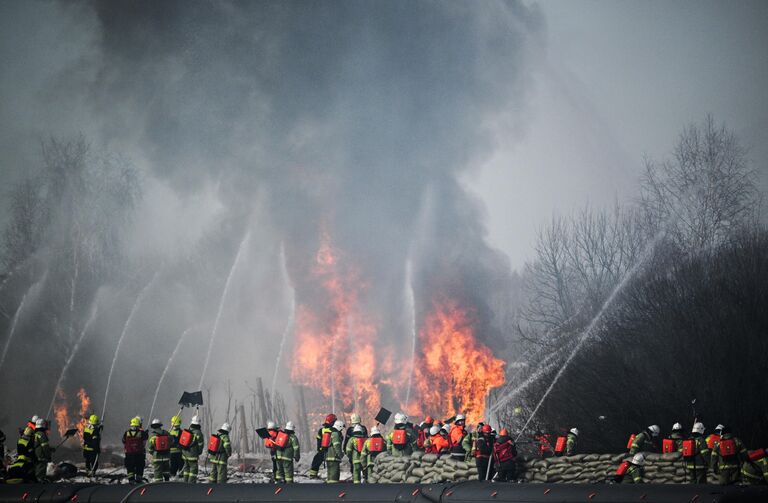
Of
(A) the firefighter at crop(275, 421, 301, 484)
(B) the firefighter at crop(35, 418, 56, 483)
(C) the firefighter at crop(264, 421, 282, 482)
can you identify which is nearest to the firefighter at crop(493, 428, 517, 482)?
(A) the firefighter at crop(275, 421, 301, 484)

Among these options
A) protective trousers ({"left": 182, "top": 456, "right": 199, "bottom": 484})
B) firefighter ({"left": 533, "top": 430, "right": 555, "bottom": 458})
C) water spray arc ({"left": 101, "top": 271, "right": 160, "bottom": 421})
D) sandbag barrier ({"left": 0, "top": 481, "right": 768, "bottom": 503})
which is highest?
water spray arc ({"left": 101, "top": 271, "right": 160, "bottom": 421})

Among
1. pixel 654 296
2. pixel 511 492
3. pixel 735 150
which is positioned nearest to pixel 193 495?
pixel 511 492

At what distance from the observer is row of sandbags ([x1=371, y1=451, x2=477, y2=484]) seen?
19.8m

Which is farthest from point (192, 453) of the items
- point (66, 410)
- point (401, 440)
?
point (66, 410)

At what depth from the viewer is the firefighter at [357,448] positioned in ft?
70.6

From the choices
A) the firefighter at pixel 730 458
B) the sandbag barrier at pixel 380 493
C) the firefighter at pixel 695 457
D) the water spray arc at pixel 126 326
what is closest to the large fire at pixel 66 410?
the water spray arc at pixel 126 326

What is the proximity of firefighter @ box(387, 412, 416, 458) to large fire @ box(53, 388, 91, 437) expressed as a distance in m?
32.0

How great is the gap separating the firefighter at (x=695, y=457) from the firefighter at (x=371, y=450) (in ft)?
24.2

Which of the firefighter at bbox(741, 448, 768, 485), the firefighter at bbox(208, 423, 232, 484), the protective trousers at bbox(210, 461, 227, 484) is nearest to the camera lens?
the firefighter at bbox(741, 448, 768, 485)

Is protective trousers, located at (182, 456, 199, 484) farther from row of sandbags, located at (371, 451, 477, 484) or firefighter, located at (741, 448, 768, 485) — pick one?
firefighter, located at (741, 448, 768, 485)

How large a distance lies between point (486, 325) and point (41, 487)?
30892mm

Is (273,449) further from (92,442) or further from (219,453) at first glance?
(92,442)

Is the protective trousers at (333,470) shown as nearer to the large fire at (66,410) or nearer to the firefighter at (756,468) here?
the firefighter at (756,468)

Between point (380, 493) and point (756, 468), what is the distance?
24.4 ft
